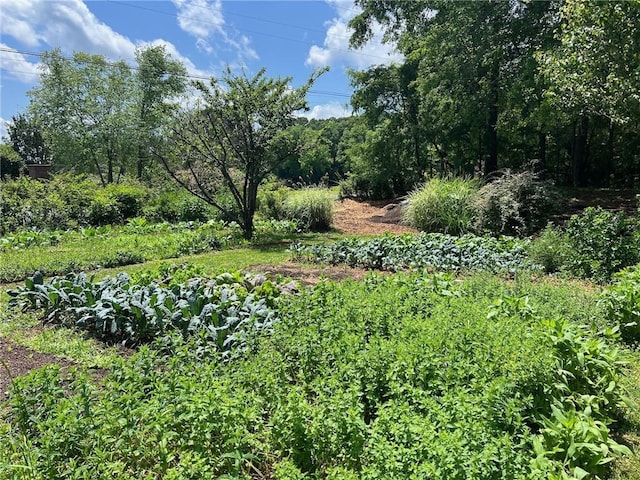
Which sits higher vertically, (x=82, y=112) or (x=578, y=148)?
(x=82, y=112)

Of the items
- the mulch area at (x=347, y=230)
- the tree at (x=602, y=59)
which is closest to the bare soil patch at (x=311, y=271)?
the mulch area at (x=347, y=230)

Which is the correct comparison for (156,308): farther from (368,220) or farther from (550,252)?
(368,220)

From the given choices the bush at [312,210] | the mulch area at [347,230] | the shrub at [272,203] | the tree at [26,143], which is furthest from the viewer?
the tree at [26,143]

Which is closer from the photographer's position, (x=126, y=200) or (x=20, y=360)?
(x=20, y=360)

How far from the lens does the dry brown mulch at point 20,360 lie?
309 cm

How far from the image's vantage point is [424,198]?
405 inches

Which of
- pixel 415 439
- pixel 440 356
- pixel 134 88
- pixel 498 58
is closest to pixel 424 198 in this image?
pixel 498 58

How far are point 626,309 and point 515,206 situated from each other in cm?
581

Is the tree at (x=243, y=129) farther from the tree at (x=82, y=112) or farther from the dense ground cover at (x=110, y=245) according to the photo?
the tree at (x=82, y=112)

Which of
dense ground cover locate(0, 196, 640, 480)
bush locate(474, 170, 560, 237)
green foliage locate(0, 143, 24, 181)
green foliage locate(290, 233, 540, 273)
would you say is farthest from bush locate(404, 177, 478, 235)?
green foliage locate(0, 143, 24, 181)

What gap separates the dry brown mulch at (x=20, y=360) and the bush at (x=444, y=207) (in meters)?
8.00

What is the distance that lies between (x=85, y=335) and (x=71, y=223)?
863 cm

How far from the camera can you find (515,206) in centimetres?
896

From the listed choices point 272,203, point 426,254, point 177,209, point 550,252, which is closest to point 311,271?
point 426,254
